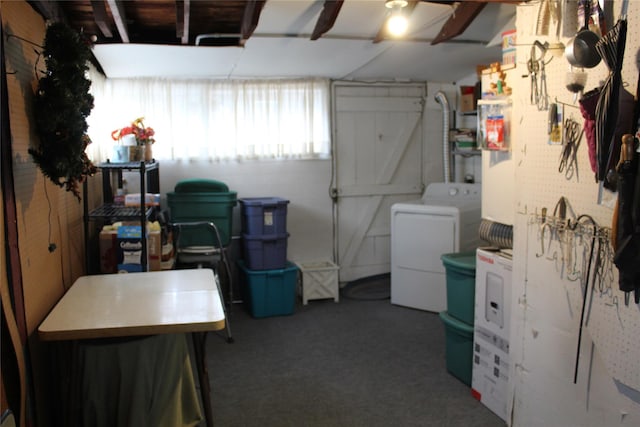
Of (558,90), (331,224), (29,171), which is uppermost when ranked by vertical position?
(558,90)

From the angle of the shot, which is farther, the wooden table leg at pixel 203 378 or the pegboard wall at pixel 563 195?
the wooden table leg at pixel 203 378

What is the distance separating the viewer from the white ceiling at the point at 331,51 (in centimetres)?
364

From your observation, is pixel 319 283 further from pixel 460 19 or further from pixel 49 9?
pixel 49 9

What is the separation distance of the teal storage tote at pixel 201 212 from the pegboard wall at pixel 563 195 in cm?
256

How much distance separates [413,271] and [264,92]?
219 centimetres

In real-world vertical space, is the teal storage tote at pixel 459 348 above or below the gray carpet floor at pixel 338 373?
above

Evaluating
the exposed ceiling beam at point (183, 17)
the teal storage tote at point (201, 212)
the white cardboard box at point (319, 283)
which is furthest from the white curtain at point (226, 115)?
the exposed ceiling beam at point (183, 17)

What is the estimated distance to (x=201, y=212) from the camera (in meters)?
4.69

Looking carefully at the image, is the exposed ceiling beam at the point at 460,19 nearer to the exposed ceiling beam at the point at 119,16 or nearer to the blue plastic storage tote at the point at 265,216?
the blue plastic storage tote at the point at 265,216

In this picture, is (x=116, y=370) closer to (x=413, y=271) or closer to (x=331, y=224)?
(x=413, y=271)

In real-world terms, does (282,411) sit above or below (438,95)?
below

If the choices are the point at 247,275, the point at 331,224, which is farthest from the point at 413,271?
the point at 247,275

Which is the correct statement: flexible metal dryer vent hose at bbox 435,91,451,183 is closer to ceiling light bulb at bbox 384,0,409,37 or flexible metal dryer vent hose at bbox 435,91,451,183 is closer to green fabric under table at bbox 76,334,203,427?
ceiling light bulb at bbox 384,0,409,37

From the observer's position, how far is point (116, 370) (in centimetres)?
228
